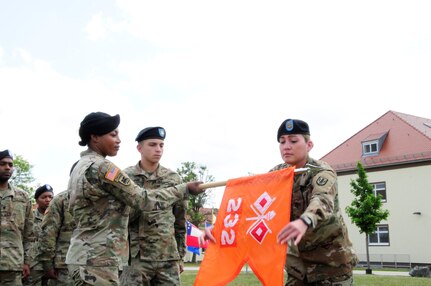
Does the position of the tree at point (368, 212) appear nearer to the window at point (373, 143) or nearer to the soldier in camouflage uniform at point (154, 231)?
the window at point (373, 143)

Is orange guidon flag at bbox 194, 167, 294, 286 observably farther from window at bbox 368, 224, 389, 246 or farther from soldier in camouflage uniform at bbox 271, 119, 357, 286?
window at bbox 368, 224, 389, 246

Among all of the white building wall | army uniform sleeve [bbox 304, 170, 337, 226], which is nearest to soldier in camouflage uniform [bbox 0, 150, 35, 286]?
army uniform sleeve [bbox 304, 170, 337, 226]

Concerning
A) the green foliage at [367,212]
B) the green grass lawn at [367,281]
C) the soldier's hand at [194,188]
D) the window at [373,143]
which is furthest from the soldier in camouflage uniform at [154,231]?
the window at [373,143]

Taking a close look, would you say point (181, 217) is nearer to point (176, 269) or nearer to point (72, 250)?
point (176, 269)

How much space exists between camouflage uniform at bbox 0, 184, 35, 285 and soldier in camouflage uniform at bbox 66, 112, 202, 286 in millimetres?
3011

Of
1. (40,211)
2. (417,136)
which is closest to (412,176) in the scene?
(417,136)

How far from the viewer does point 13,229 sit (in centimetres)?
740

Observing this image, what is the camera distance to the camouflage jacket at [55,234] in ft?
25.3

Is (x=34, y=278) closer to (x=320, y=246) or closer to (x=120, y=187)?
(x=120, y=187)

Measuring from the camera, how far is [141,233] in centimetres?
636

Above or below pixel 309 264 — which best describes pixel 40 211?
above

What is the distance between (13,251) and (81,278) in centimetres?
331

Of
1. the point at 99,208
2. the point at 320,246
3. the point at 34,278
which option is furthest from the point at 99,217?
the point at 34,278

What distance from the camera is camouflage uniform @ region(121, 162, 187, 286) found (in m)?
6.22
